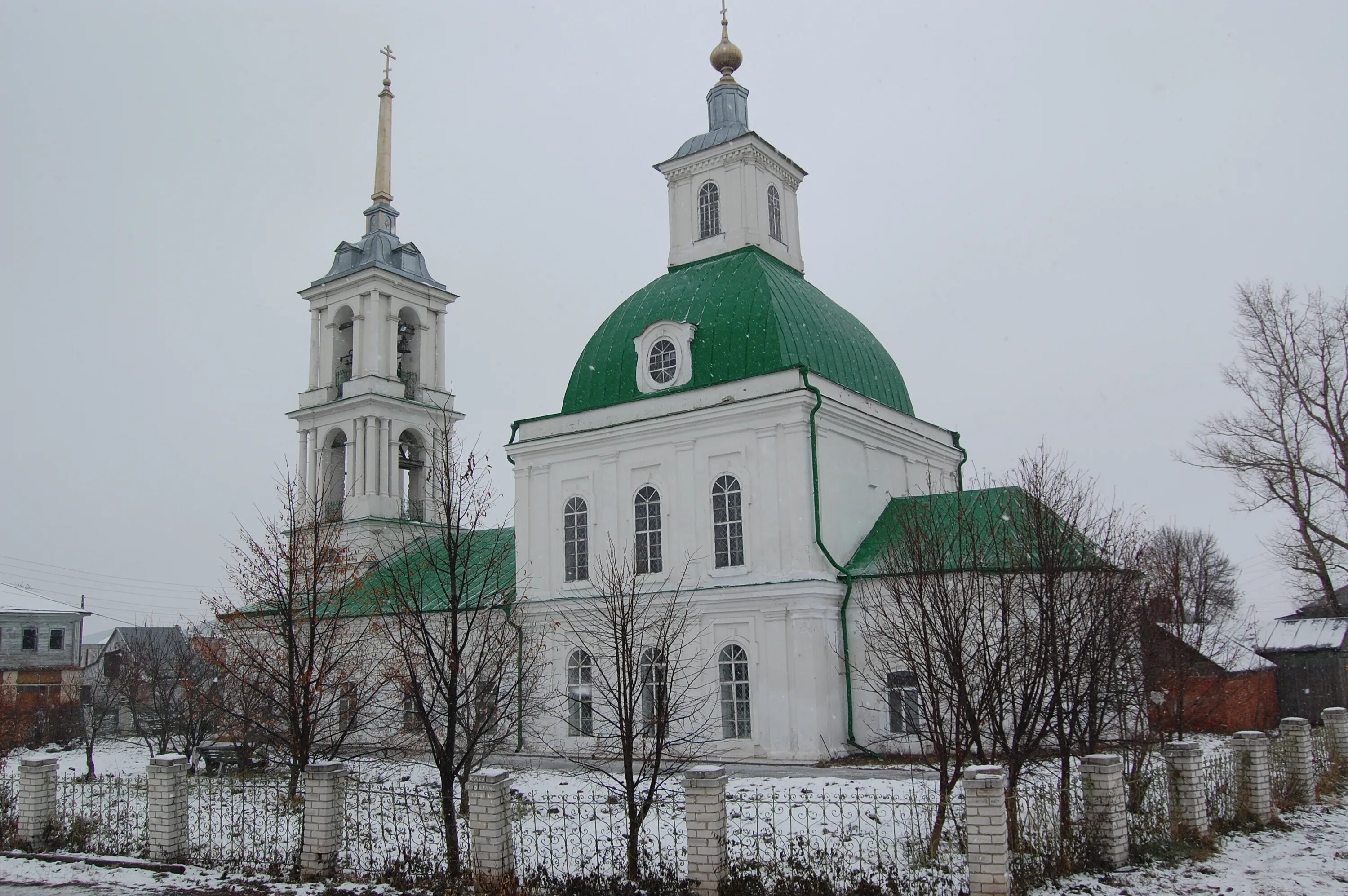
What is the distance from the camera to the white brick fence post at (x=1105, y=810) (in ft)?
35.0

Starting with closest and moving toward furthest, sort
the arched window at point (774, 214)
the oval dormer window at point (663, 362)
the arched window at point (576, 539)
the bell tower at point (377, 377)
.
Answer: the oval dormer window at point (663, 362), the arched window at point (576, 539), the arched window at point (774, 214), the bell tower at point (377, 377)

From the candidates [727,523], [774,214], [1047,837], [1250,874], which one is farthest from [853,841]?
[774,214]

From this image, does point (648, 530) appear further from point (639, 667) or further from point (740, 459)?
point (639, 667)

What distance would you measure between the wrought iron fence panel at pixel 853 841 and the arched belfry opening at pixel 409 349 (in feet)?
65.7

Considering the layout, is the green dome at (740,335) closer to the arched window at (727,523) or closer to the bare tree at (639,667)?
the arched window at (727,523)

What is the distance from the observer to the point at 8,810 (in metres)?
15.0

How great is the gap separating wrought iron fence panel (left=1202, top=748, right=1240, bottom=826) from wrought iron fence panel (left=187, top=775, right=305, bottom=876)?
408 inches

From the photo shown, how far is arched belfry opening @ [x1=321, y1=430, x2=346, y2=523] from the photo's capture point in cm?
3039

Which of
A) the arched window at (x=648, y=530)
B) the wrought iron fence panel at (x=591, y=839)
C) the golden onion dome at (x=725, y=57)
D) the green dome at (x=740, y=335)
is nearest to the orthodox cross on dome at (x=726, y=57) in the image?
the golden onion dome at (x=725, y=57)

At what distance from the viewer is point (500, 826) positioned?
10.9 metres

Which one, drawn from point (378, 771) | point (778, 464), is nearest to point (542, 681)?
point (378, 771)

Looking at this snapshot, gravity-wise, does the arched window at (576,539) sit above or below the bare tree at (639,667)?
above

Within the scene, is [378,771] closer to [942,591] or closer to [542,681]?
[542,681]

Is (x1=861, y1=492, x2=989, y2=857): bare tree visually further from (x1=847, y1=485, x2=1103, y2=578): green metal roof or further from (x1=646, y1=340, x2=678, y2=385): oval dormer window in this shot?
(x1=646, y1=340, x2=678, y2=385): oval dormer window
